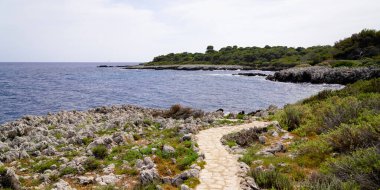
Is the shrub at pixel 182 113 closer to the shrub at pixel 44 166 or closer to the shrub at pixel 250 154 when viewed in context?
the shrub at pixel 250 154

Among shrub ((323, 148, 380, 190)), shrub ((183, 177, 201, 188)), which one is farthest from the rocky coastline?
shrub ((323, 148, 380, 190))

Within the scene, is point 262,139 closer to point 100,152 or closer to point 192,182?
point 192,182

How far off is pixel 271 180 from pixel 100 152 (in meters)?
7.61

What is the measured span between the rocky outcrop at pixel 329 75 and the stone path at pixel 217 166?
53644 mm

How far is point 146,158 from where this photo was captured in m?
13.2

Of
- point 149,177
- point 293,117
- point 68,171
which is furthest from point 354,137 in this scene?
point 68,171

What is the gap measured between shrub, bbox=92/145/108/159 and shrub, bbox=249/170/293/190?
21.8ft

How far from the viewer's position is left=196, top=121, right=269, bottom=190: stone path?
34.6ft

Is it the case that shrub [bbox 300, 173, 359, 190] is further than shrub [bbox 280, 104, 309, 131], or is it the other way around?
shrub [bbox 280, 104, 309, 131]

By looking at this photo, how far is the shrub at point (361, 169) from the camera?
8.44m

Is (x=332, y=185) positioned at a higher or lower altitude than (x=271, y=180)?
higher

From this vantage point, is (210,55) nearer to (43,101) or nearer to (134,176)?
(43,101)

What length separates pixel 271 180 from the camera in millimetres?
10266

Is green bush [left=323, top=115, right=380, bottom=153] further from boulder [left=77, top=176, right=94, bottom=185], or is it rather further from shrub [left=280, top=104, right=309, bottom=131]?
boulder [left=77, top=176, right=94, bottom=185]
